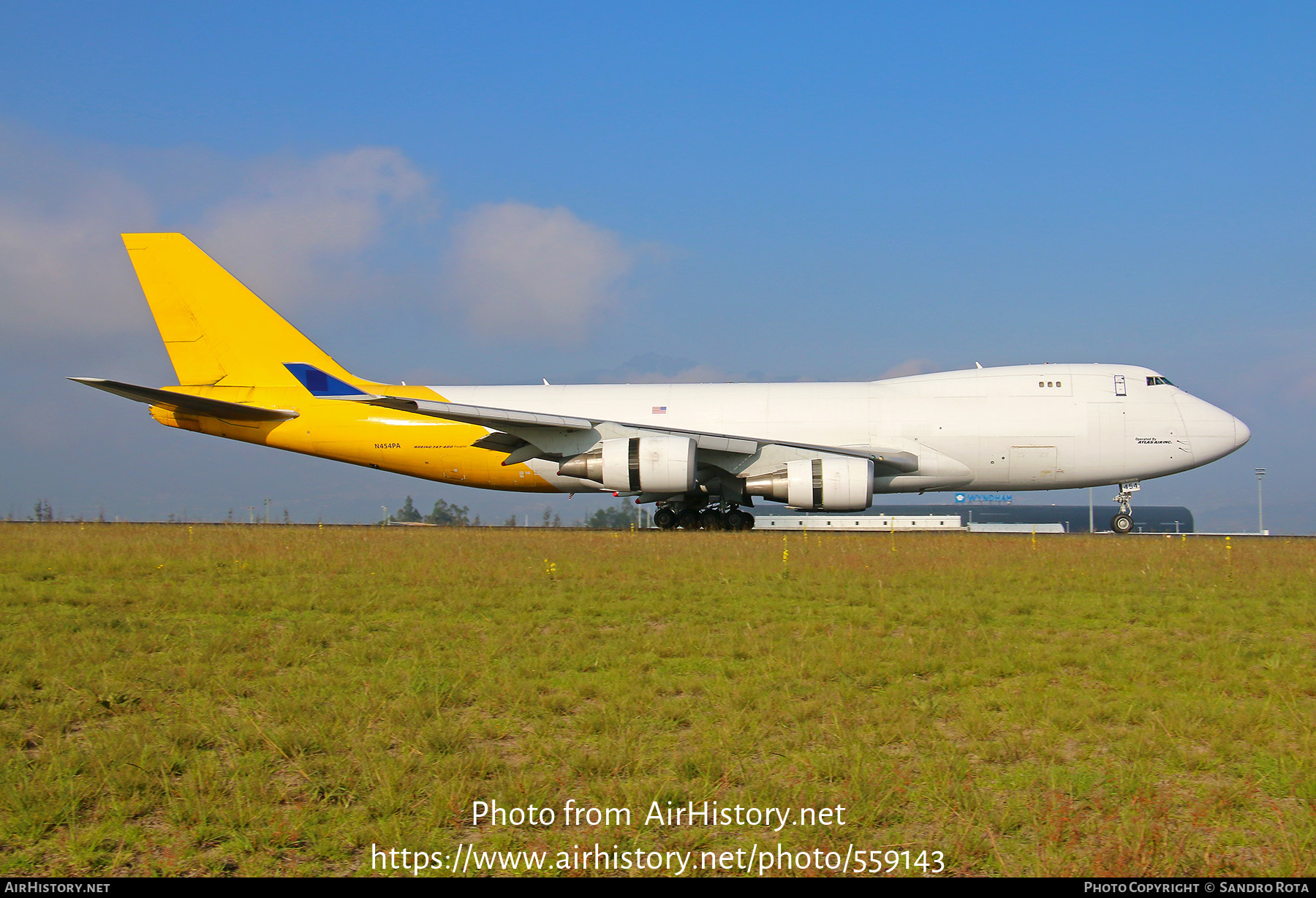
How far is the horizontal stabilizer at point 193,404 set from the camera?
22109mm

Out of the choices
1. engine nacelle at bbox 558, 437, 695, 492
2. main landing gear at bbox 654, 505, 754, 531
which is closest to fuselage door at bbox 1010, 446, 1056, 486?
main landing gear at bbox 654, 505, 754, 531

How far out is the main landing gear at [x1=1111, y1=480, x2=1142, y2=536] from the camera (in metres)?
24.5

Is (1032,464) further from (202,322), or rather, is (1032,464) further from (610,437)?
(202,322)

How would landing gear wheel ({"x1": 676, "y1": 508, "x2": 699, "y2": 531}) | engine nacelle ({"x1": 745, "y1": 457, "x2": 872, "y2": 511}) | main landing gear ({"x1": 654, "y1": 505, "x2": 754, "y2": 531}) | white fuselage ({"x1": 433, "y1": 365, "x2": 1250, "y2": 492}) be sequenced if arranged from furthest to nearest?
landing gear wheel ({"x1": 676, "y1": 508, "x2": 699, "y2": 531})
main landing gear ({"x1": 654, "y1": 505, "x2": 754, "y2": 531})
white fuselage ({"x1": 433, "y1": 365, "x2": 1250, "y2": 492})
engine nacelle ({"x1": 745, "y1": 457, "x2": 872, "y2": 511})

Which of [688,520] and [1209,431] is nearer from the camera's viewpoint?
[1209,431]

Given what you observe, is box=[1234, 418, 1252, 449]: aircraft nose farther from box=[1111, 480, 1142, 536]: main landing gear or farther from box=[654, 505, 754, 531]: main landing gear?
box=[654, 505, 754, 531]: main landing gear

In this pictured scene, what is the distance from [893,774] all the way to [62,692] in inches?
238

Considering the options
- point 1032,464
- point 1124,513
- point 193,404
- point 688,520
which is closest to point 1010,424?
point 1032,464

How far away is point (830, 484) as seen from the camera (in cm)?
2150

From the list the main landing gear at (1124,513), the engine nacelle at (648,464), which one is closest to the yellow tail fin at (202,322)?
the engine nacelle at (648,464)

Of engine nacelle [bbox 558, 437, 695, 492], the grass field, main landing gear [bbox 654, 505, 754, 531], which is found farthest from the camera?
main landing gear [bbox 654, 505, 754, 531]

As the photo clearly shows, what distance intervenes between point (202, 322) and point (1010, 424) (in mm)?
23273

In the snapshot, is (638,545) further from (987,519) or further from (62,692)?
(987,519)

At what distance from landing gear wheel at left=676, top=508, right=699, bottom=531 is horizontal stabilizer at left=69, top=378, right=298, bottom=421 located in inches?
455
